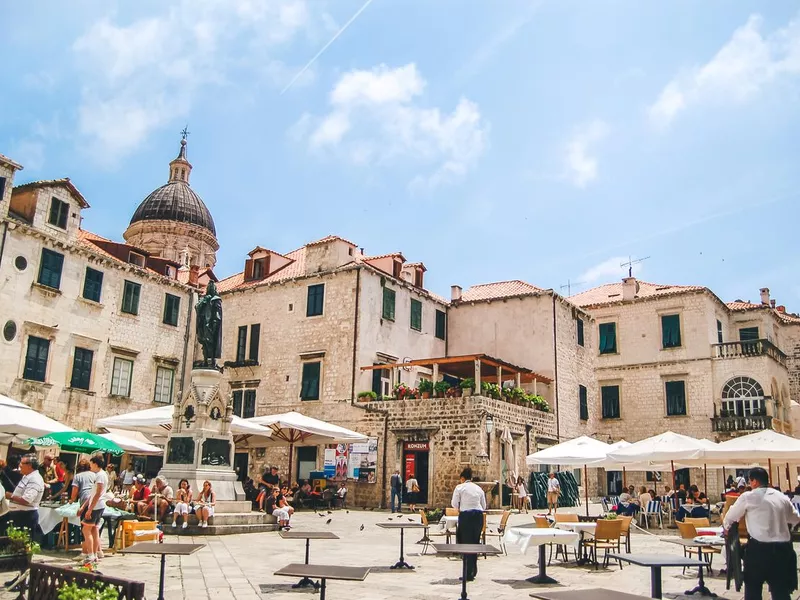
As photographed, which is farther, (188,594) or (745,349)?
(745,349)


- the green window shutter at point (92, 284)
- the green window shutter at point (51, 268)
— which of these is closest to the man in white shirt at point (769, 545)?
the green window shutter at point (51, 268)

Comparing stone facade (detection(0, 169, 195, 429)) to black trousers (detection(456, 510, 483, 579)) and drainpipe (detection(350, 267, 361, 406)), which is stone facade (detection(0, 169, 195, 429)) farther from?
black trousers (detection(456, 510, 483, 579))

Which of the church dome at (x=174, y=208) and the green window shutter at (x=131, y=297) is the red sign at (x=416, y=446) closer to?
the green window shutter at (x=131, y=297)

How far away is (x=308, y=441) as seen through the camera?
2197 cm

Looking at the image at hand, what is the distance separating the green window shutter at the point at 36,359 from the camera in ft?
71.5

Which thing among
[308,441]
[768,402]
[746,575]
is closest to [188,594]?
[746,575]

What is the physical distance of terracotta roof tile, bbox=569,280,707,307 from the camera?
33594 millimetres

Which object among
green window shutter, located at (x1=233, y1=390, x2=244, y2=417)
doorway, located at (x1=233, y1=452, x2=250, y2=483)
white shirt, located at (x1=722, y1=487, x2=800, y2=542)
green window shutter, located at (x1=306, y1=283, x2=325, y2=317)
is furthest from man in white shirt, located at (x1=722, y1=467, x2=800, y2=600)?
green window shutter, located at (x1=233, y1=390, x2=244, y2=417)

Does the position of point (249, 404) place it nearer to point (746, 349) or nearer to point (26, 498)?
point (26, 498)

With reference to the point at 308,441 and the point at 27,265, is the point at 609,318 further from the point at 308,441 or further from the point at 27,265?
the point at 27,265

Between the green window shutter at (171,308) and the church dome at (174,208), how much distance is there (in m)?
18.9

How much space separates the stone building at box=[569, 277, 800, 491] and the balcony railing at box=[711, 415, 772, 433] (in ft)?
0.13

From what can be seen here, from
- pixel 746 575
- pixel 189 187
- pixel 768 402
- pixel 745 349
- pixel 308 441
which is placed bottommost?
pixel 746 575

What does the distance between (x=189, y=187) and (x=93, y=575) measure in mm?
46788
